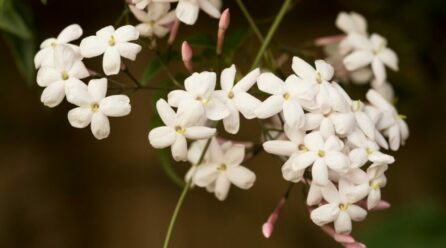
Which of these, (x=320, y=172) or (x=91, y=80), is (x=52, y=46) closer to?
(x=91, y=80)

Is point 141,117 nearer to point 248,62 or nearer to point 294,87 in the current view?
point 248,62

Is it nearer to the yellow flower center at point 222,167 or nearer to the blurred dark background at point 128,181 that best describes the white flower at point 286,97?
the yellow flower center at point 222,167

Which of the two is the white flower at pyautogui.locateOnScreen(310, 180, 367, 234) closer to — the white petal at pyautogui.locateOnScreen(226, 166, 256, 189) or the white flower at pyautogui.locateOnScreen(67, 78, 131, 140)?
the white petal at pyautogui.locateOnScreen(226, 166, 256, 189)

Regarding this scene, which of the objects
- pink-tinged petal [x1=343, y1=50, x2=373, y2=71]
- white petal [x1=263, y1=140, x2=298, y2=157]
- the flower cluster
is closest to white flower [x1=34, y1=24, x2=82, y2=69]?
the flower cluster

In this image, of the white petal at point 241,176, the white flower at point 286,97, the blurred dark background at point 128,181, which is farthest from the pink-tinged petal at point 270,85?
the blurred dark background at point 128,181

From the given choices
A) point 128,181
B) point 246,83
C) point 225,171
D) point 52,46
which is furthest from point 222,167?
point 128,181

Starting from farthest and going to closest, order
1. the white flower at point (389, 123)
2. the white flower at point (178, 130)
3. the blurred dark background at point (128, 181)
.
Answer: the blurred dark background at point (128, 181) < the white flower at point (389, 123) < the white flower at point (178, 130)
